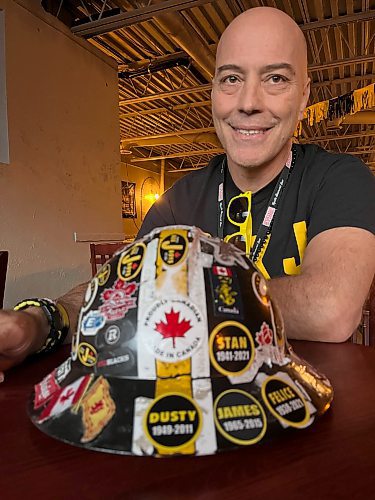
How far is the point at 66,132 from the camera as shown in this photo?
4211 millimetres

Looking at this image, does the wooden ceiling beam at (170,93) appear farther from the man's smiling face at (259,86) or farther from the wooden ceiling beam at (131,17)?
the man's smiling face at (259,86)

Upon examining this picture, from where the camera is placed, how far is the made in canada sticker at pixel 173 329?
50cm

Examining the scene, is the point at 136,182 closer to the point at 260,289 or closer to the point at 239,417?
the point at 260,289

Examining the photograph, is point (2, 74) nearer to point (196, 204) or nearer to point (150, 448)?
point (196, 204)

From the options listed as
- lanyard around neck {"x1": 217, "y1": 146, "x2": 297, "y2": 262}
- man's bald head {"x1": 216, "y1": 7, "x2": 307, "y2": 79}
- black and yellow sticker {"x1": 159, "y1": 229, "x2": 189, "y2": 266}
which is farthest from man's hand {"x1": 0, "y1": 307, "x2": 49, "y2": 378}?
man's bald head {"x1": 216, "y1": 7, "x2": 307, "y2": 79}

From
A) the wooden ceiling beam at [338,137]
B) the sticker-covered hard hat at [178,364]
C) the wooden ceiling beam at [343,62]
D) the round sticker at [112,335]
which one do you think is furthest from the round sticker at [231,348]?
the wooden ceiling beam at [338,137]

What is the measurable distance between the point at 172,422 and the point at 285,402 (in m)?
0.13

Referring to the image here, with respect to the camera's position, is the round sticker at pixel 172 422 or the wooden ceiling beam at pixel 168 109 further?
the wooden ceiling beam at pixel 168 109

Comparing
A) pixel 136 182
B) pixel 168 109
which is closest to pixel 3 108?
pixel 168 109

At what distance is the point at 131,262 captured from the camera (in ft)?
1.89

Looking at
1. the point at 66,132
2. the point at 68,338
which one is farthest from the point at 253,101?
the point at 66,132

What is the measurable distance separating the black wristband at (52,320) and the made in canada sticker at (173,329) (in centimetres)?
44

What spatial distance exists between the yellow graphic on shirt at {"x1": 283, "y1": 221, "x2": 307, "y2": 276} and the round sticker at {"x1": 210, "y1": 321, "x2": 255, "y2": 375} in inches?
30.7

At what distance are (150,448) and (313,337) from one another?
62 cm
